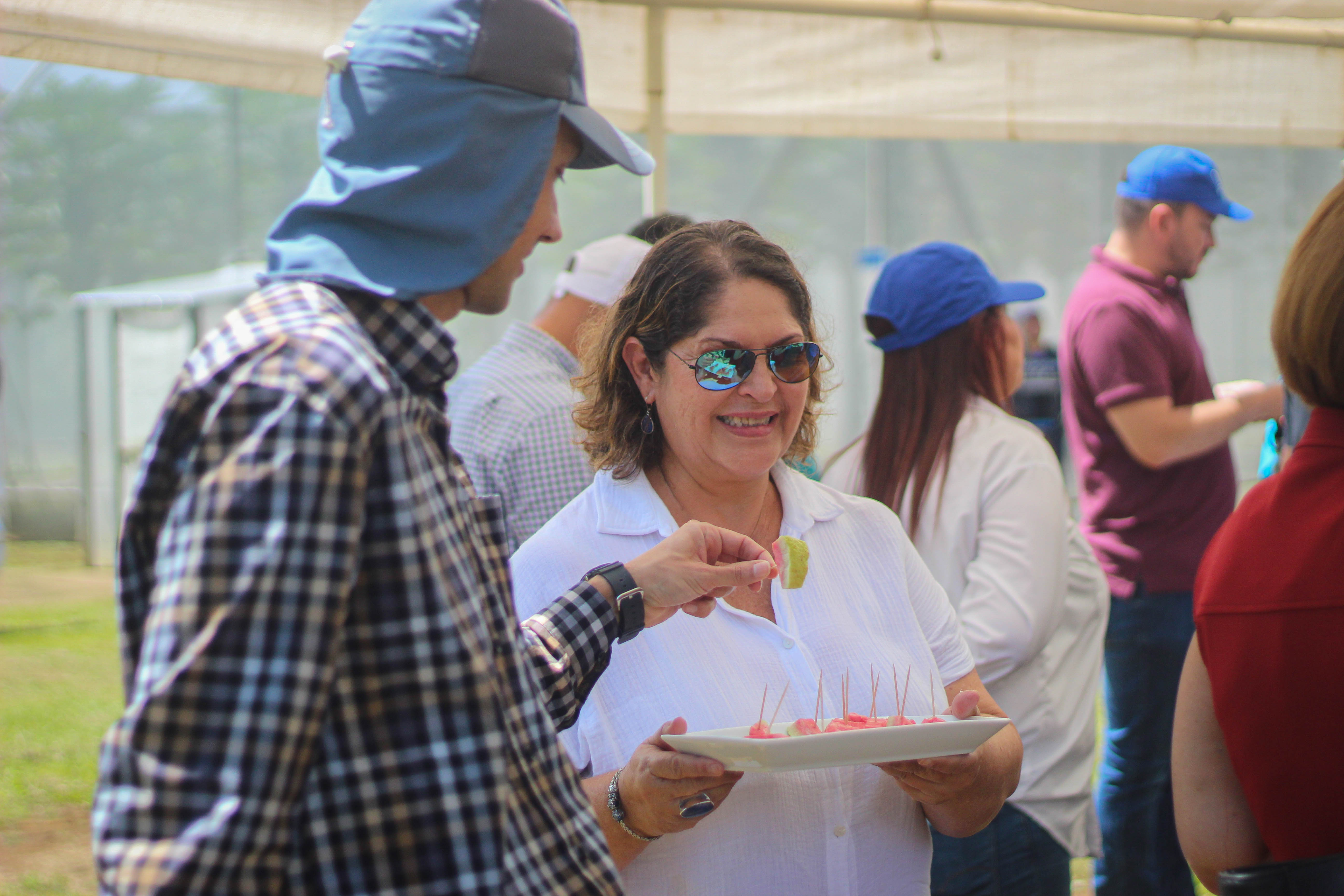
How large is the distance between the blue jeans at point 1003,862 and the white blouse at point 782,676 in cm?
67

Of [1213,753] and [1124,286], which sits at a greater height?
[1124,286]

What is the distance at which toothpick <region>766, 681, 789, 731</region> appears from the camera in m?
1.75

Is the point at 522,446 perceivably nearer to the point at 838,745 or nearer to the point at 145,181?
the point at 838,745

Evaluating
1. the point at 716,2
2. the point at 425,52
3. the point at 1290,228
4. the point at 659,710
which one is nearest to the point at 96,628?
the point at 716,2

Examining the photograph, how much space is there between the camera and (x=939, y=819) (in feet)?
5.93

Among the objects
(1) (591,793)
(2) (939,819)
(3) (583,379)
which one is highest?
(3) (583,379)

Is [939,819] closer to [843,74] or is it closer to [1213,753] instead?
[1213,753]

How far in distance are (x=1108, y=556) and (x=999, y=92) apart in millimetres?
1533

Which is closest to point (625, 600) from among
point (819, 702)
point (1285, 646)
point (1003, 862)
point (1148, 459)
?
point (819, 702)

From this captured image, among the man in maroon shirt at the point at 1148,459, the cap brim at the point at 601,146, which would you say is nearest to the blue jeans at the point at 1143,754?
the man in maroon shirt at the point at 1148,459

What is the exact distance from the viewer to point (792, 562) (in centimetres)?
187

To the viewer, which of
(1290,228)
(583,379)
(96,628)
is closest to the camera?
(583,379)

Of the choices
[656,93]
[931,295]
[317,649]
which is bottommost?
[317,649]

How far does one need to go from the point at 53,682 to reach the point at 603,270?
5939 mm
